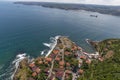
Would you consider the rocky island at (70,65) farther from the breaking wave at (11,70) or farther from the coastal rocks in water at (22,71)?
the breaking wave at (11,70)

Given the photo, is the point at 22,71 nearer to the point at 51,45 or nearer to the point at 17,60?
the point at 17,60

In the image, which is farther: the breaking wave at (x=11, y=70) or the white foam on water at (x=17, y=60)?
the white foam on water at (x=17, y=60)

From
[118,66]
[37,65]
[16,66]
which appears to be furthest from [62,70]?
[118,66]

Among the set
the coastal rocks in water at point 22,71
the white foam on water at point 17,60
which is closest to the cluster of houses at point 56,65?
the coastal rocks in water at point 22,71

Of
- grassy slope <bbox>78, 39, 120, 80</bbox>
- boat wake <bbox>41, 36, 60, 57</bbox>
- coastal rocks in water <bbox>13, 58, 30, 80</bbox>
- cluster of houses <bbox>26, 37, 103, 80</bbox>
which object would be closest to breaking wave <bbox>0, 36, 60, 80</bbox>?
boat wake <bbox>41, 36, 60, 57</bbox>

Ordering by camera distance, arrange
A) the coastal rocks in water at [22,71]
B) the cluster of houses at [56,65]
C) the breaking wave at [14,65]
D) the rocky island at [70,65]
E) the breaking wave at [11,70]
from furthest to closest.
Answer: the cluster of houses at [56,65]
the rocky island at [70,65]
the breaking wave at [14,65]
the breaking wave at [11,70]
the coastal rocks in water at [22,71]

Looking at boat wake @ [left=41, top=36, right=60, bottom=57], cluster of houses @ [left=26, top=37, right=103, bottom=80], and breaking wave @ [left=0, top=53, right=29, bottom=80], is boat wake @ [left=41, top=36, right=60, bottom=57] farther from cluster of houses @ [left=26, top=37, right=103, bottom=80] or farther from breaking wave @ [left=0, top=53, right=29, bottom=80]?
breaking wave @ [left=0, top=53, right=29, bottom=80]

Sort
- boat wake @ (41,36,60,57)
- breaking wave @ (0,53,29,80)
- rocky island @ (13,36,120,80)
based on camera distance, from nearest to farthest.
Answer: breaking wave @ (0,53,29,80) → rocky island @ (13,36,120,80) → boat wake @ (41,36,60,57)

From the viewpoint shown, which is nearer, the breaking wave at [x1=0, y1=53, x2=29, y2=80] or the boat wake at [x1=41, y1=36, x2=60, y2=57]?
the breaking wave at [x1=0, y1=53, x2=29, y2=80]
